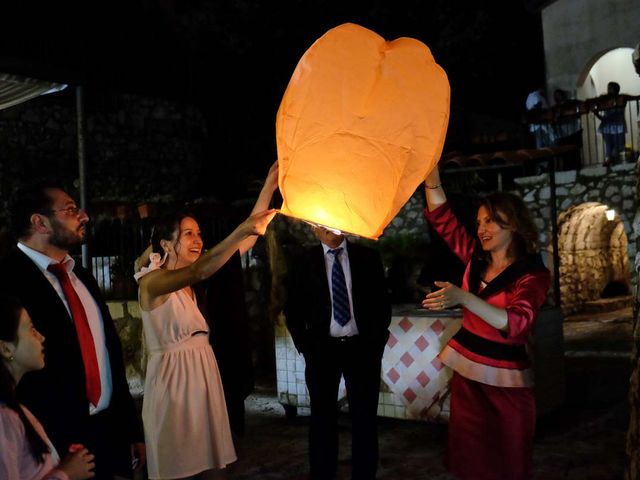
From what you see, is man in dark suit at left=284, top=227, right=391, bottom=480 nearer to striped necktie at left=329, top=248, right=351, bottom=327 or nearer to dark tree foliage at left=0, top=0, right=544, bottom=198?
striped necktie at left=329, top=248, right=351, bottom=327

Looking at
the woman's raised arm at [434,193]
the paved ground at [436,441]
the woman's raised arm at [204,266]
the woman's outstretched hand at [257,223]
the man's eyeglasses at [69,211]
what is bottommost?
the paved ground at [436,441]

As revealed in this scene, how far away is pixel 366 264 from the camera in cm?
461

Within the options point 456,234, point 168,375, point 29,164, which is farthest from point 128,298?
point 456,234

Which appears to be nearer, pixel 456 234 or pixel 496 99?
pixel 456 234

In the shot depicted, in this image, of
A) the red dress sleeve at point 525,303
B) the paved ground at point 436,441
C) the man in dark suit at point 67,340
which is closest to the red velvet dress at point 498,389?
the red dress sleeve at point 525,303

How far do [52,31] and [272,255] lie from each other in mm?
3213

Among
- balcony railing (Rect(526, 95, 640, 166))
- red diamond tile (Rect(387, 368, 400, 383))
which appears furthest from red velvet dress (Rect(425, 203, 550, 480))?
balcony railing (Rect(526, 95, 640, 166))

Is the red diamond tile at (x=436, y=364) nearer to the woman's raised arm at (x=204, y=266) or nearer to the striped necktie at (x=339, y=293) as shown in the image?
the striped necktie at (x=339, y=293)

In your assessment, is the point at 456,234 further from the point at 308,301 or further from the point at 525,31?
the point at 525,31

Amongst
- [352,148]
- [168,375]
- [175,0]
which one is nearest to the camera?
[352,148]

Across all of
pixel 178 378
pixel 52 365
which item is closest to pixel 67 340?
pixel 52 365

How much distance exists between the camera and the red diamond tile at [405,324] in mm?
5605

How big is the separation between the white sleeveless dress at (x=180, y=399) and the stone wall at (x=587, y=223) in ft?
29.3

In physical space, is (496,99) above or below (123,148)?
above
